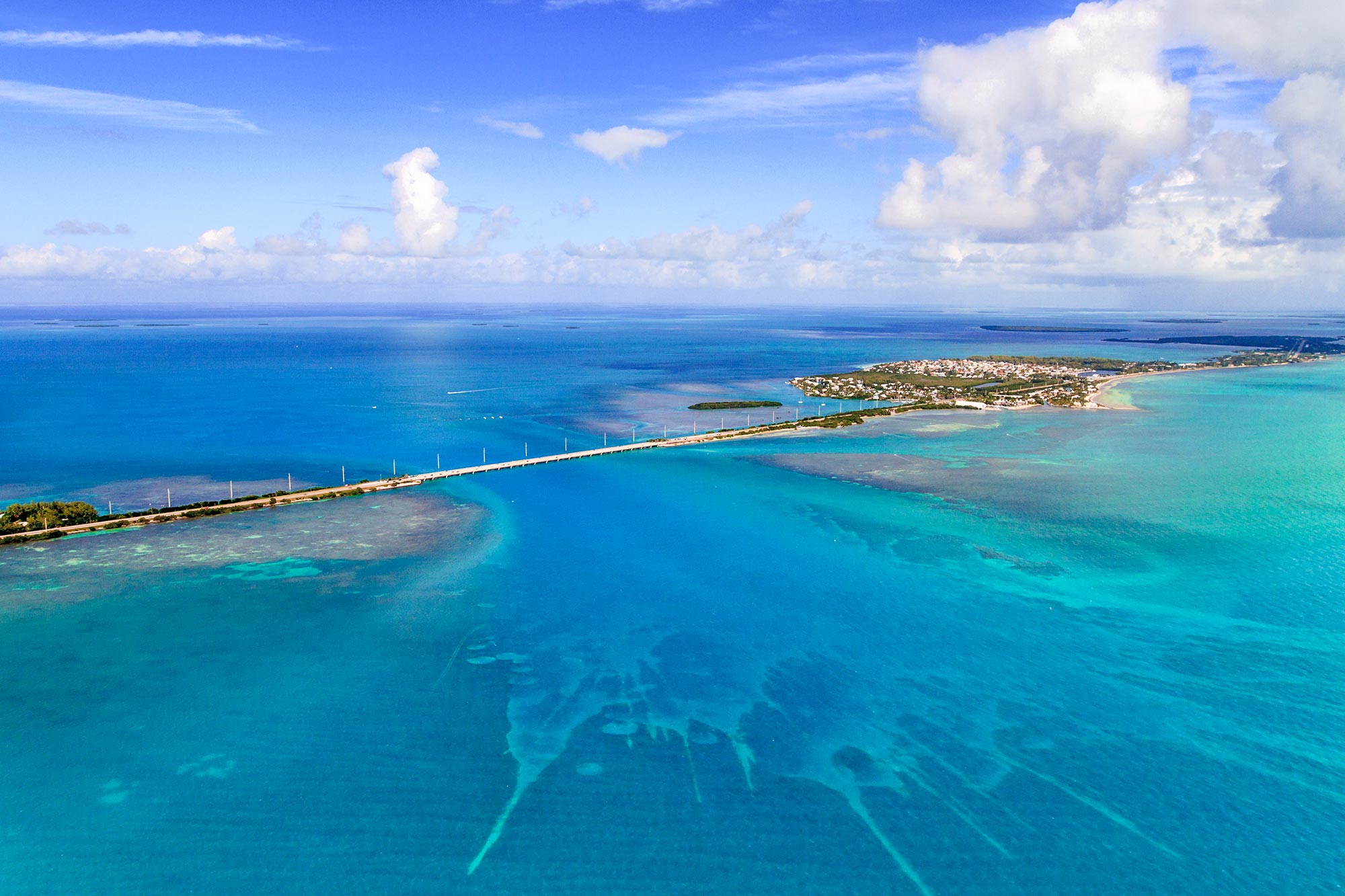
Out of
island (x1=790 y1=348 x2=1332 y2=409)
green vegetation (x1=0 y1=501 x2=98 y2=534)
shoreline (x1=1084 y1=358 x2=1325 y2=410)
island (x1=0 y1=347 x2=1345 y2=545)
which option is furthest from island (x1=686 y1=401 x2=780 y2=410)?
green vegetation (x1=0 y1=501 x2=98 y2=534)

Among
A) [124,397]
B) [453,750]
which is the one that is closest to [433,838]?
[453,750]

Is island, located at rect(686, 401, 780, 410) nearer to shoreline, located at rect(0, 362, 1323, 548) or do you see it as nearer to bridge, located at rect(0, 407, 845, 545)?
shoreline, located at rect(0, 362, 1323, 548)

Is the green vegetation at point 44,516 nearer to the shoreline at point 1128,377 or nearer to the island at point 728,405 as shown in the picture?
the island at point 728,405

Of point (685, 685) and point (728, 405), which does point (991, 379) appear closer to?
point (728, 405)

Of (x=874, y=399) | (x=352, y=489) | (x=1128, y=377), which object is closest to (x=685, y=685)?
(x=352, y=489)

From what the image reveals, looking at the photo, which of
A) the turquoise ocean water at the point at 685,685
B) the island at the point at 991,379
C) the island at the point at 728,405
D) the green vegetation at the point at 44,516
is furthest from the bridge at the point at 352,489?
the island at the point at 991,379

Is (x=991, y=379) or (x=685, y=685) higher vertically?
(x=991, y=379)
